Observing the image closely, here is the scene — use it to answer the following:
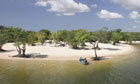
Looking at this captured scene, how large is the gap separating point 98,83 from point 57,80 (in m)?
6.89

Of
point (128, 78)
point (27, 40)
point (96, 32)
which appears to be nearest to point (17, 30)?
point (27, 40)

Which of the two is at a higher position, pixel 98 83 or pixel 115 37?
pixel 115 37

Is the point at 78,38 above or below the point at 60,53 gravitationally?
above

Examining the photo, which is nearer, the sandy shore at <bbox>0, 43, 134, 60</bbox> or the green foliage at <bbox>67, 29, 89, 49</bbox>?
the sandy shore at <bbox>0, 43, 134, 60</bbox>

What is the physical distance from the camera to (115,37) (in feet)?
261

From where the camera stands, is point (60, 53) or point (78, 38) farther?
point (78, 38)

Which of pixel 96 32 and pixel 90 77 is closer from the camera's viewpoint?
pixel 90 77

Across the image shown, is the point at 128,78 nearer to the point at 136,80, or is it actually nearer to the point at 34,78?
the point at 136,80

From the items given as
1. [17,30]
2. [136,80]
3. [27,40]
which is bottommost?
[136,80]

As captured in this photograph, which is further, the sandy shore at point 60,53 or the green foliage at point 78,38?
the green foliage at point 78,38

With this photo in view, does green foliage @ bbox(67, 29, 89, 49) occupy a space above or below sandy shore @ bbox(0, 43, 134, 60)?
above

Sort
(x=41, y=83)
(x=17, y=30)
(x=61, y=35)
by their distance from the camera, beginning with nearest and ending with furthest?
1. (x=41, y=83)
2. (x=17, y=30)
3. (x=61, y=35)

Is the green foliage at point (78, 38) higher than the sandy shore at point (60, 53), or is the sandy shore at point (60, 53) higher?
the green foliage at point (78, 38)

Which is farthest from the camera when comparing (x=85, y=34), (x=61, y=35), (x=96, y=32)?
(x=61, y=35)
